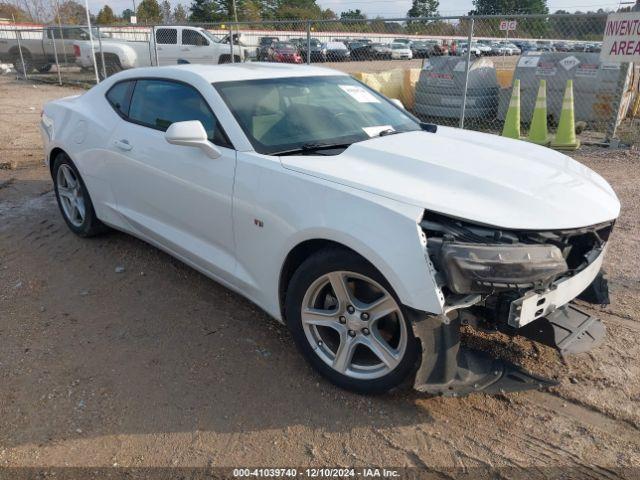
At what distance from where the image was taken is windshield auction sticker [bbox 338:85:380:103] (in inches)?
155

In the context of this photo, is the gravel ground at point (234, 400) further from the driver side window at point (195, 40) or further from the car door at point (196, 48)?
the driver side window at point (195, 40)

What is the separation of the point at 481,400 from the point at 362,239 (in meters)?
1.14

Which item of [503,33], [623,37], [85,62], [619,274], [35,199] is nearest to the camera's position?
[619,274]

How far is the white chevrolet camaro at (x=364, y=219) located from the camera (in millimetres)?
2416

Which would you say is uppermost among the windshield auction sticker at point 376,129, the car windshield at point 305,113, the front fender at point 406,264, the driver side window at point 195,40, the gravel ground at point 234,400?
the driver side window at point 195,40

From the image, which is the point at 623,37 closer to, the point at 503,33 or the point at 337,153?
the point at 503,33

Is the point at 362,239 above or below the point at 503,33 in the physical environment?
below

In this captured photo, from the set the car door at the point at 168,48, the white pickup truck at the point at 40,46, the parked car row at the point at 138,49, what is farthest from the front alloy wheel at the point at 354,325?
the white pickup truck at the point at 40,46

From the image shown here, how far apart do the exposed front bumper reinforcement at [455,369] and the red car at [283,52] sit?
1540 cm

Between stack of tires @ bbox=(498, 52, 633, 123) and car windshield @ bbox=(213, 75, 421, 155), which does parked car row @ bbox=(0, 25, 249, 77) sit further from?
car windshield @ bbox=(213, 75, 421, 155)

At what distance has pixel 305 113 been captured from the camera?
11.6ft

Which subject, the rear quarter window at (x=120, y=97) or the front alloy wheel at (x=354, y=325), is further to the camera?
the rear quarter window at (x=120, y=97)

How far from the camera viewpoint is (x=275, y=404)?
9.24 ft

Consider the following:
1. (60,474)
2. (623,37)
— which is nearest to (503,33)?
(623,37)
